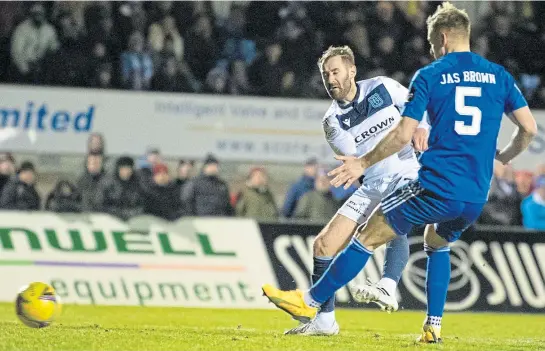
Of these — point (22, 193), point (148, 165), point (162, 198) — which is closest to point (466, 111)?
point (162, 198)

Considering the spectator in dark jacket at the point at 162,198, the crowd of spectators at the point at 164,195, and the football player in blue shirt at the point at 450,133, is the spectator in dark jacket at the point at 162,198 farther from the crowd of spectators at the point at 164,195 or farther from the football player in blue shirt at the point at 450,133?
the football player in blue shirt at the point at 450,133

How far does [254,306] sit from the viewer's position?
478 inches

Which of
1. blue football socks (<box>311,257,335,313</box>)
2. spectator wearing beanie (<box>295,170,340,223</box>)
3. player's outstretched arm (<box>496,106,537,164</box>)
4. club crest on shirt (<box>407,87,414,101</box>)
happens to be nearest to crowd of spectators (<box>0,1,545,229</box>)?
spectator wearing beanie (<box>295,170,340,223</box>)

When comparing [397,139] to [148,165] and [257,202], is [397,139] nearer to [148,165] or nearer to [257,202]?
[257,202]

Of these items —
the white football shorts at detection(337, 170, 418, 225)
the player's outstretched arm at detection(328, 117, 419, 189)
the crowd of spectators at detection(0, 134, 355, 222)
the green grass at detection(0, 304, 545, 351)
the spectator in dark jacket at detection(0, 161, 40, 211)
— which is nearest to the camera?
the player's outstretched arm at detection(328, 117, 419, 189)

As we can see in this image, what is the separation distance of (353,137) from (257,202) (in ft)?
19.6

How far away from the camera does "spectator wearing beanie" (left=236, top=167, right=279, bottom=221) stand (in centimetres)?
1402

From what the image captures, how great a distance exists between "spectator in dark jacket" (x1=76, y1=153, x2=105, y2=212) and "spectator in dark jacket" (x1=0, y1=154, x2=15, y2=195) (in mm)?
1022

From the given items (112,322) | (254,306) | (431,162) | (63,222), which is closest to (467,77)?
(431,162)

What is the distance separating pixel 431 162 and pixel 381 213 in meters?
0.54

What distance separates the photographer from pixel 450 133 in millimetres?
7062

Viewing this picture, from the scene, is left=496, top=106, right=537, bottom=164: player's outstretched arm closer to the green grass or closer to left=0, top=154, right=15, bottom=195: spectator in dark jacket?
the green grass

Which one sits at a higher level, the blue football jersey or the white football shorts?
the blue football jersey

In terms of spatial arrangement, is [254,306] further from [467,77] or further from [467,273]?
[467,77]
